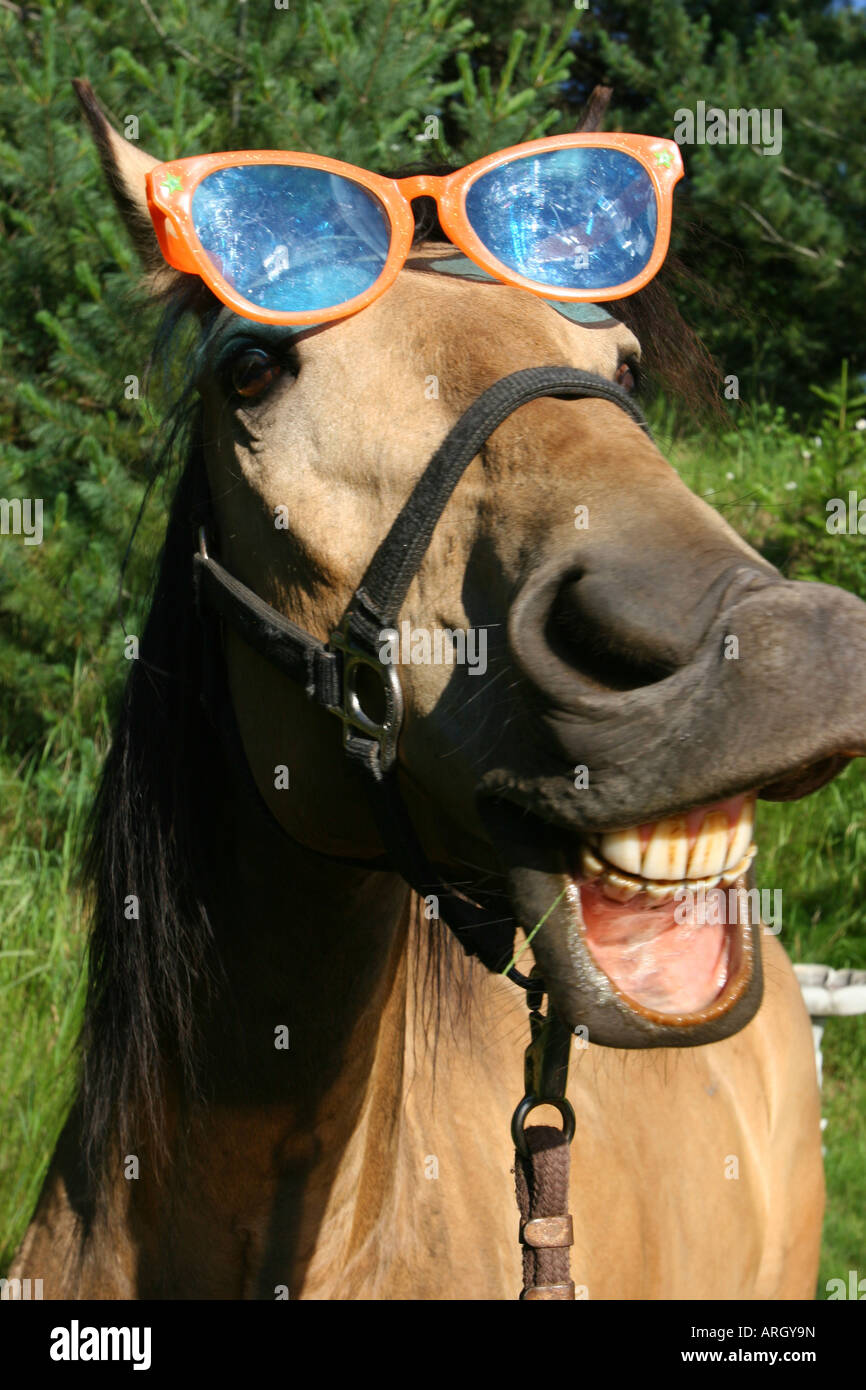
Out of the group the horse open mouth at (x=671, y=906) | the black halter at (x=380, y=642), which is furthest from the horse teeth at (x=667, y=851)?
the black halter at (x=380, y=642)

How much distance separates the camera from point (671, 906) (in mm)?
1313

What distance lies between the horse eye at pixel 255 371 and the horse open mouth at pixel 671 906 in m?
0.79

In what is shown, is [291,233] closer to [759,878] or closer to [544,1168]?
[544,1168]

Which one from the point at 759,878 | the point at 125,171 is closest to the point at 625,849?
the point at 125,171

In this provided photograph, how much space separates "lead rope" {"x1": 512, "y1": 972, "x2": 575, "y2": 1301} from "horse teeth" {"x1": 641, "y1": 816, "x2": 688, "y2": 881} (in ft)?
1.16

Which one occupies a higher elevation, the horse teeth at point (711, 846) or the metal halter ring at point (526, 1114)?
the horse teeth at point (711, 846)

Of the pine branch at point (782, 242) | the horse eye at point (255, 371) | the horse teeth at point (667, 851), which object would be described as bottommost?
the horse teeth at point (667, 851)

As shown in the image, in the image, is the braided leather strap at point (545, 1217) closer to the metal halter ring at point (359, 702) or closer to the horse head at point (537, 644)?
the horse head at point (537, 644)

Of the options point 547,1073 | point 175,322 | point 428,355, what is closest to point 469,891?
point 547,1073

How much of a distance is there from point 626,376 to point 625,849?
0.88 m

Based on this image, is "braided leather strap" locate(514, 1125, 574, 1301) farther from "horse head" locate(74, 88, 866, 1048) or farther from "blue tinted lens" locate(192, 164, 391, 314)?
"blue tinted lens" locate(192, 164, 391, 314)

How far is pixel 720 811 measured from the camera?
1244 mm

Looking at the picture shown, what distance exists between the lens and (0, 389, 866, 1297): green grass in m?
3.38

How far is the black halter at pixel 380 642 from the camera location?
4.60 feet
